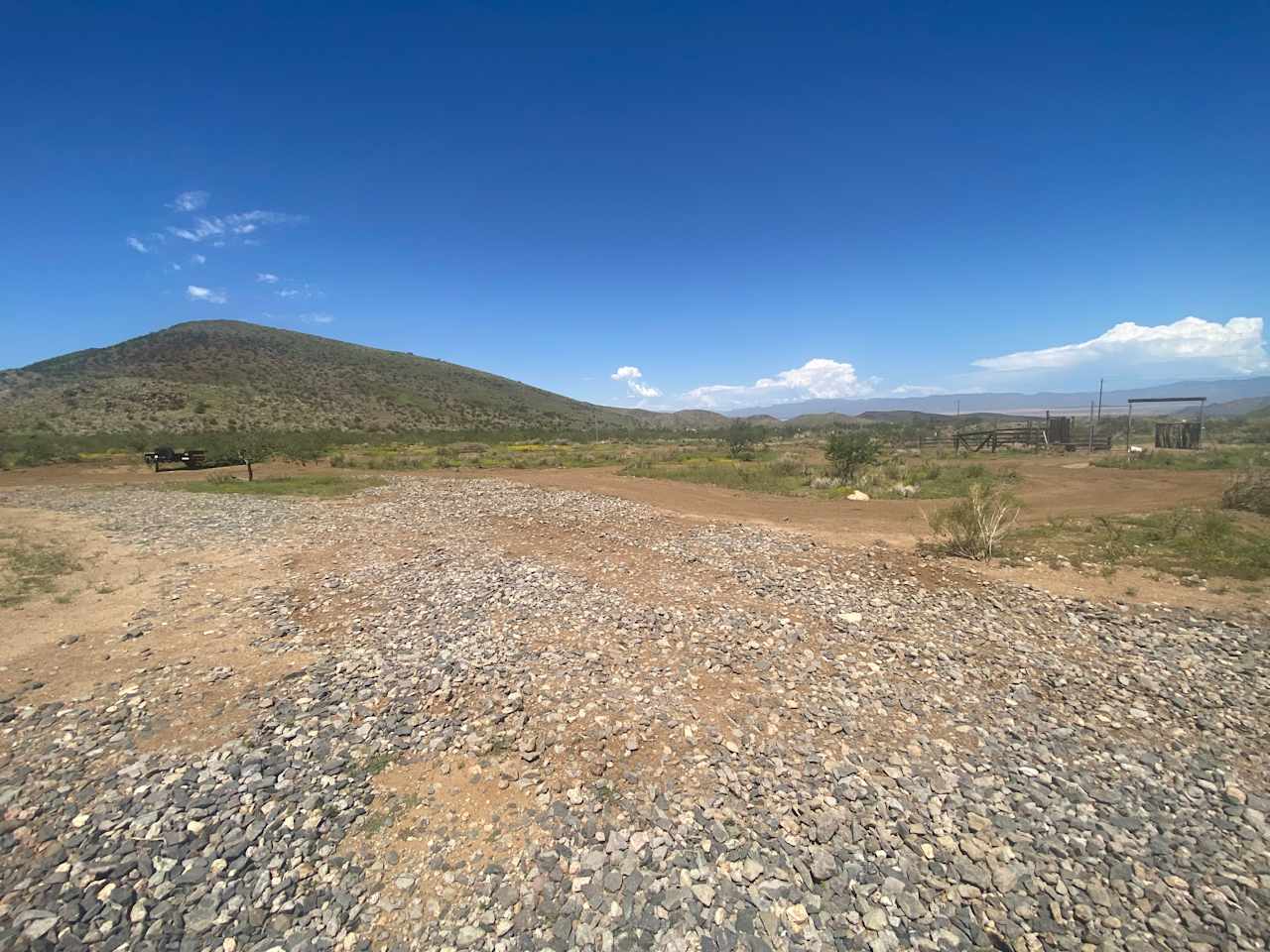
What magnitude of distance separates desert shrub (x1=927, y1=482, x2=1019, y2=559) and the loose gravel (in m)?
2.78

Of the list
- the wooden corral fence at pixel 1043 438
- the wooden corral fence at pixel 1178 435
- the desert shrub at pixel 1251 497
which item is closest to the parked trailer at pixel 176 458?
the desert shrub at pixel 1251 497

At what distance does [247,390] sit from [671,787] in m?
80.8

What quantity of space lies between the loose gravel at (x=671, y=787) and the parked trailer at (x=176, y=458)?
31.8 m

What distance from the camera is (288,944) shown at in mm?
3369

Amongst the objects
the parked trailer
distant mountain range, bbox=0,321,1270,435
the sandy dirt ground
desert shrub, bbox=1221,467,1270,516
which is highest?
distant mountain range, bbox=0,321,1270,435

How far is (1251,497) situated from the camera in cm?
1380

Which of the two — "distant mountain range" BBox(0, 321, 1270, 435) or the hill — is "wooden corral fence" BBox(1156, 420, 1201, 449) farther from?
the hill

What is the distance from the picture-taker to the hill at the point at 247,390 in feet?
182

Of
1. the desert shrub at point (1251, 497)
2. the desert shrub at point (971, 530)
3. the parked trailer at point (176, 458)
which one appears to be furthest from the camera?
the parked trailer at point (176, 458)

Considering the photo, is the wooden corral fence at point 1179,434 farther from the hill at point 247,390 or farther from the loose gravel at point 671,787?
the hill at point 247,390

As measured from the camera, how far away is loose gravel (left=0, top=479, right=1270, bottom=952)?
3607 millimetres

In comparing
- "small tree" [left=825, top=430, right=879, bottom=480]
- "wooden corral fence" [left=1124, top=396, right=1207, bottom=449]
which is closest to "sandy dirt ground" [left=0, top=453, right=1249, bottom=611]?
"small tree" [left=825, top=430, right=879, bottom=480]

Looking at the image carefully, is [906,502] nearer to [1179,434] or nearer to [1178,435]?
[1179,434]

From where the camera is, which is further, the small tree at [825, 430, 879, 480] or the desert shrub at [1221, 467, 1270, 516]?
the small tree at [825, 430, 879, 480]
